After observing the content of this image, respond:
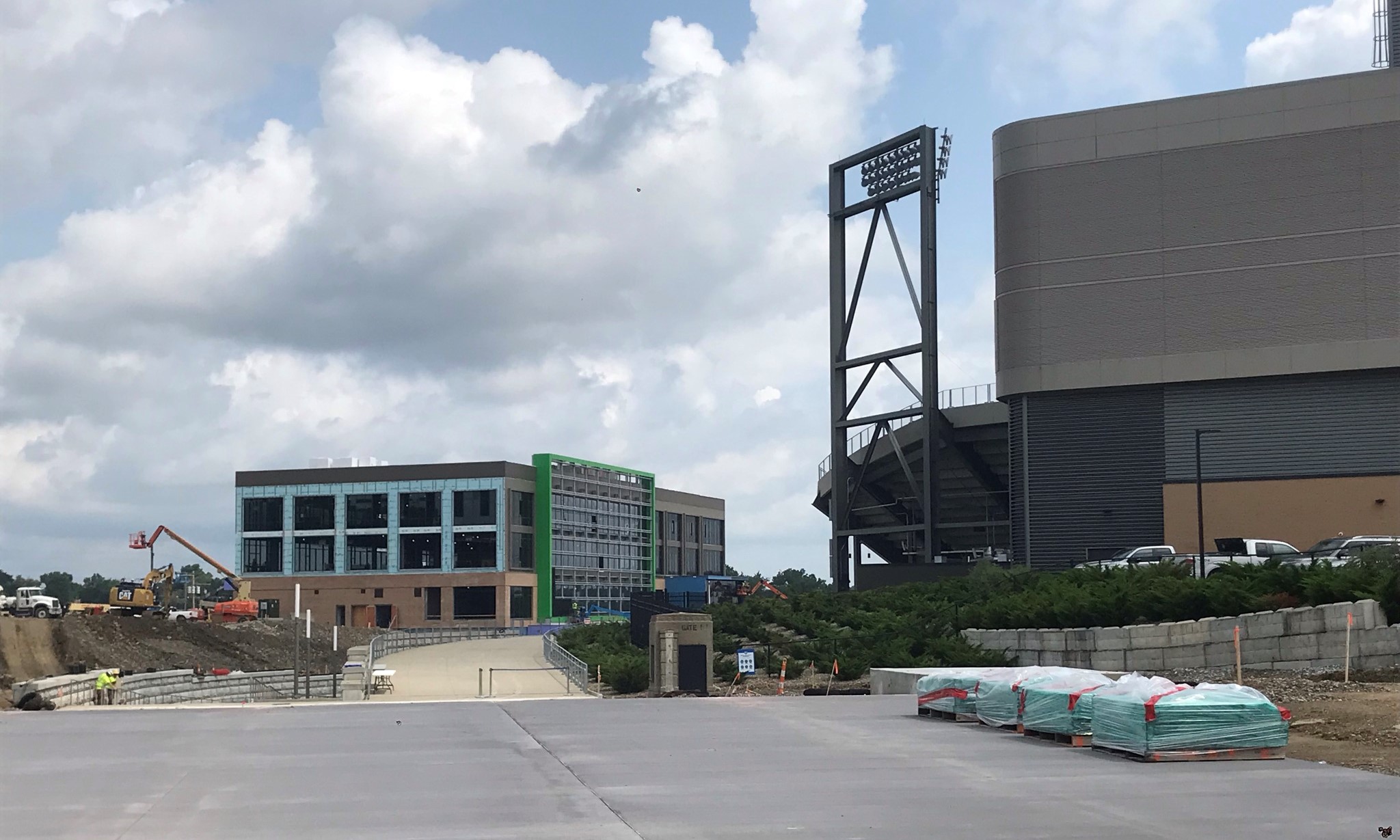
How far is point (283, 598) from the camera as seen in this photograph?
130m

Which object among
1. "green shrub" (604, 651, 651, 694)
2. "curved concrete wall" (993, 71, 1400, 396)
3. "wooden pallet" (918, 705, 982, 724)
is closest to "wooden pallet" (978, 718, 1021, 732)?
"wooden pallet" (918, 705, 982, 724)

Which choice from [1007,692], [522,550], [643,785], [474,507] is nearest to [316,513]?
[474,507]

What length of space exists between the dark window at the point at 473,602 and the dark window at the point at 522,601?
6.79ft

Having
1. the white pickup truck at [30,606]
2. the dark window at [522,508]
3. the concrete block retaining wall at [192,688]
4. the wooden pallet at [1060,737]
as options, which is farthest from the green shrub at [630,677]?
the dark window at [522,508]

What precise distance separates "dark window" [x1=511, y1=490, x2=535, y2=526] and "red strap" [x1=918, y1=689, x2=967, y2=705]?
10578 cm

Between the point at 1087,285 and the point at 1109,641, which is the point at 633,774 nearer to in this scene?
the point at 1109,641

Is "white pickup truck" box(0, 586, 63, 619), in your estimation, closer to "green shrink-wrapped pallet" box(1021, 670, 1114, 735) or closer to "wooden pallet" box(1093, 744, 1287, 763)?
"green shrink-wrapped pallet" box(1021, 670, 1114, 735)

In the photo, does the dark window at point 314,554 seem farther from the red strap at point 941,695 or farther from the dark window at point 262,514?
the red strap at point 941,695

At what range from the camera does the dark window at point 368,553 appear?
129125mm

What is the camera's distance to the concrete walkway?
49156mm

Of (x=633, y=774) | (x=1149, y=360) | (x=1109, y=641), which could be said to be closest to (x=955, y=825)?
(x=633, y=774)

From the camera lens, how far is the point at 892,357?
8262 centimetres

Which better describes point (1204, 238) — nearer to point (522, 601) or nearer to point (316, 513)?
point (522, 601)

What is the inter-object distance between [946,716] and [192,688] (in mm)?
37369
